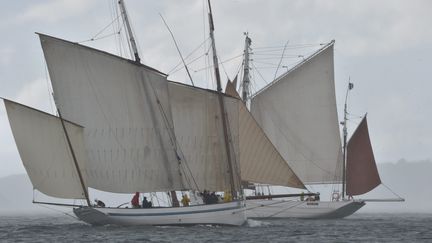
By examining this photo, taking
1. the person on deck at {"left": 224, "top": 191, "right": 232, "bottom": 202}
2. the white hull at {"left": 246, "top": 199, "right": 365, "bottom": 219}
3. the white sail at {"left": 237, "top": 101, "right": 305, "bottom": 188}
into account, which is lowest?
the person on deck at {"left": 224, "top": 191, "right": 232, "bottom": 202}

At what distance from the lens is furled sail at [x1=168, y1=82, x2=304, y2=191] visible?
6944cm

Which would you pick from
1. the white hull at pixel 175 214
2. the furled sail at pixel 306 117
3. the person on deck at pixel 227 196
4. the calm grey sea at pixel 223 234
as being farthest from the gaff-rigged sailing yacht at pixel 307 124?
the white hull at pixel 175 214

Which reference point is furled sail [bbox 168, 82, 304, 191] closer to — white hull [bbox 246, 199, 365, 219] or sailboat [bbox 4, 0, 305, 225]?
sailboat [bbox 4, 0, 305, 225]

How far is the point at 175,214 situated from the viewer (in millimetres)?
68375

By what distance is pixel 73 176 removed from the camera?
69625 mm

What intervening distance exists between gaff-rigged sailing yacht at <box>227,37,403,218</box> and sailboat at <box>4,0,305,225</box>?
2265cm

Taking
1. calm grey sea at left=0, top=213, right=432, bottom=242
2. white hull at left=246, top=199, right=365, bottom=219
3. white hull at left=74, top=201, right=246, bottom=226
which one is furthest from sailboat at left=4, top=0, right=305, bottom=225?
white hull at left=246, top=199, right=365, bottom=219

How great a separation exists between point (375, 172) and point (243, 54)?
748 inches

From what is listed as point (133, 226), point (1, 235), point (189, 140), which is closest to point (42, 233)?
point (1, 235)

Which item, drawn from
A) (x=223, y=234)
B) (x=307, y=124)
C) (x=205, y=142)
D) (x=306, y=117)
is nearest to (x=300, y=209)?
(x=307, y=124)

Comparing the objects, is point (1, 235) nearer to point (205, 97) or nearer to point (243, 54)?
point (205, 97)

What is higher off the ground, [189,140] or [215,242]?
[189,140]

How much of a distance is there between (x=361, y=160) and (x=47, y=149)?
3835cm

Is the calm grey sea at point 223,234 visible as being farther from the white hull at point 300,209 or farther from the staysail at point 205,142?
the white hull at point 300,209
